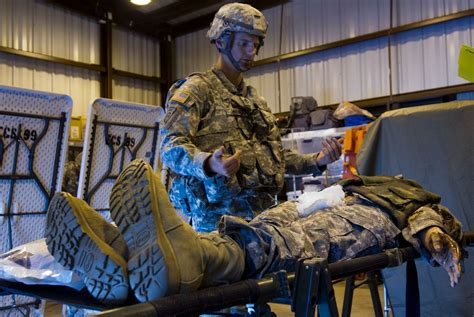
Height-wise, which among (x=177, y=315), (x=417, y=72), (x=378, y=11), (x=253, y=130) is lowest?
(x=177, y=315)

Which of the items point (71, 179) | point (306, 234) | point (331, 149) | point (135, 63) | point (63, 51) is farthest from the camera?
point (135, 63)

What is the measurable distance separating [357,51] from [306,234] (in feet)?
21.5

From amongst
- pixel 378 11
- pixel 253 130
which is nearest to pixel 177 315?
pixel 253 130

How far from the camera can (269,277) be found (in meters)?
1.28

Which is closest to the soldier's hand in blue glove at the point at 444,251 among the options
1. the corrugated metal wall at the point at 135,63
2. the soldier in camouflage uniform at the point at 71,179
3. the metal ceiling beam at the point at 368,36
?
the soldier in camouflage uniform at the point at 71,179

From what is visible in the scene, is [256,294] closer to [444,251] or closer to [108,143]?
[444,251]

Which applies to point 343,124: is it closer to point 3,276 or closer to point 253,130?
point 253,130

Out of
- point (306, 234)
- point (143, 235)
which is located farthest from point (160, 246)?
point (306, 234)

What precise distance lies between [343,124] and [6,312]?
4.94m

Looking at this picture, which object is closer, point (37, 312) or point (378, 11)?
point (37, 312)

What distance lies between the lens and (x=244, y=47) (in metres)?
2.25

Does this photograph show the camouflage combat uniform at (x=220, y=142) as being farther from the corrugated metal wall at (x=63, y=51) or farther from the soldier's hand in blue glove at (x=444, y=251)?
the corrugated metal wall at (x=63, y=51)

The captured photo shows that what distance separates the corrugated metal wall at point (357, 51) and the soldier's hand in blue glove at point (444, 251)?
5.56 meters

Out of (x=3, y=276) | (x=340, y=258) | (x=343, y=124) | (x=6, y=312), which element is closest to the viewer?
(x=3, y=276)
